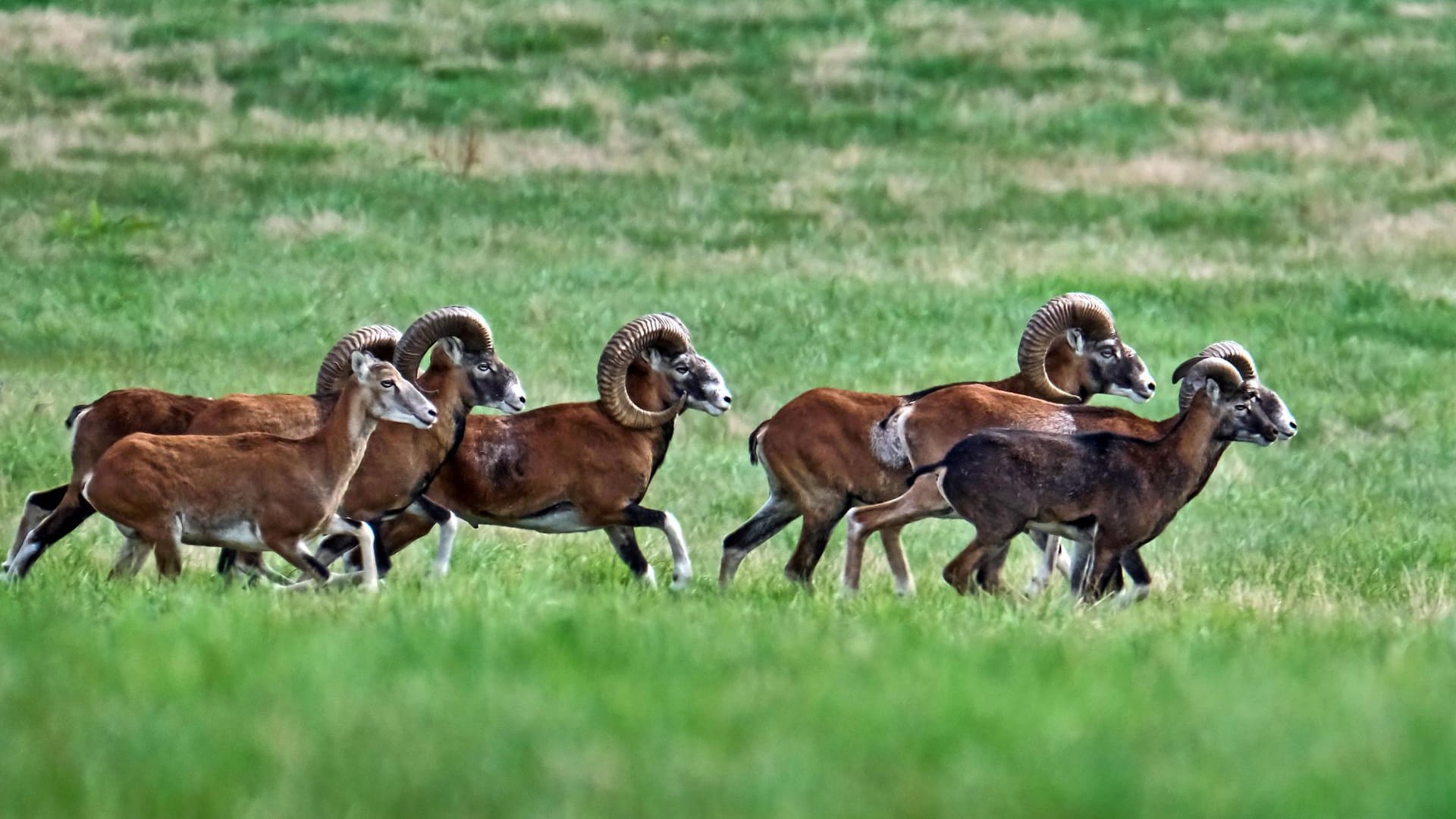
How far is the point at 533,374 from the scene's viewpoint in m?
22.1

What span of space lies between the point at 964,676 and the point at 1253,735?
1.12 m

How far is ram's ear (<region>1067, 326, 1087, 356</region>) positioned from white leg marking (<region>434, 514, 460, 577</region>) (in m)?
4.36

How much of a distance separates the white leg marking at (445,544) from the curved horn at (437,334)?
919mm

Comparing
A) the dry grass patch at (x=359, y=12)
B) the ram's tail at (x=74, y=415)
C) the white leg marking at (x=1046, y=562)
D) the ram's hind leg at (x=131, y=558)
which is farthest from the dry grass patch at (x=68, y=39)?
the white leg marking at (x=1046, y=562)

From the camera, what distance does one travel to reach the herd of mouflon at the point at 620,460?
11.5m

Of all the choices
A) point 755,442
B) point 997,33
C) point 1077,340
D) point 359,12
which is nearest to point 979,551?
point 755,442

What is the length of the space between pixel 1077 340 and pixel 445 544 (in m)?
4.59

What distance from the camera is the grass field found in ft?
21.4

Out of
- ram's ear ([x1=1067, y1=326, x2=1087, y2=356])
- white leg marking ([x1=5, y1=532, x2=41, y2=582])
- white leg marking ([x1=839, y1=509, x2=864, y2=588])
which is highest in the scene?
ram's ear ([x1=1067, y1=326, x2=1087, y2=356])

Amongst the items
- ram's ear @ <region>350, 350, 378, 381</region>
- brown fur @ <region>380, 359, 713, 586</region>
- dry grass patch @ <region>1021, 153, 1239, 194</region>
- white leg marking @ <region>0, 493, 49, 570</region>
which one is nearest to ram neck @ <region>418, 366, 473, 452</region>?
brown fur @ <region>380, 359, 713, 586</region>

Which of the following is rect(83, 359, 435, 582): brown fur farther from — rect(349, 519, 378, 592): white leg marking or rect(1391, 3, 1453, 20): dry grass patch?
rect(1391, 3, 1453, 20): dry grass patch

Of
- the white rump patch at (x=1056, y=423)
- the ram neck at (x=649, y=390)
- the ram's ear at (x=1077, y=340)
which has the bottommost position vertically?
the ram neck at (x=649, y=390)

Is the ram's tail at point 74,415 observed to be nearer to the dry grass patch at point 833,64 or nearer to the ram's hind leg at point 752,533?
the ram's hind leg at point 752,533

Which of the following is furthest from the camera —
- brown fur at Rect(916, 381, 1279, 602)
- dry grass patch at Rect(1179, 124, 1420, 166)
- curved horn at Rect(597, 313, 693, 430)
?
dry grass patch at Rect(1179, 124, 1420, 166)
